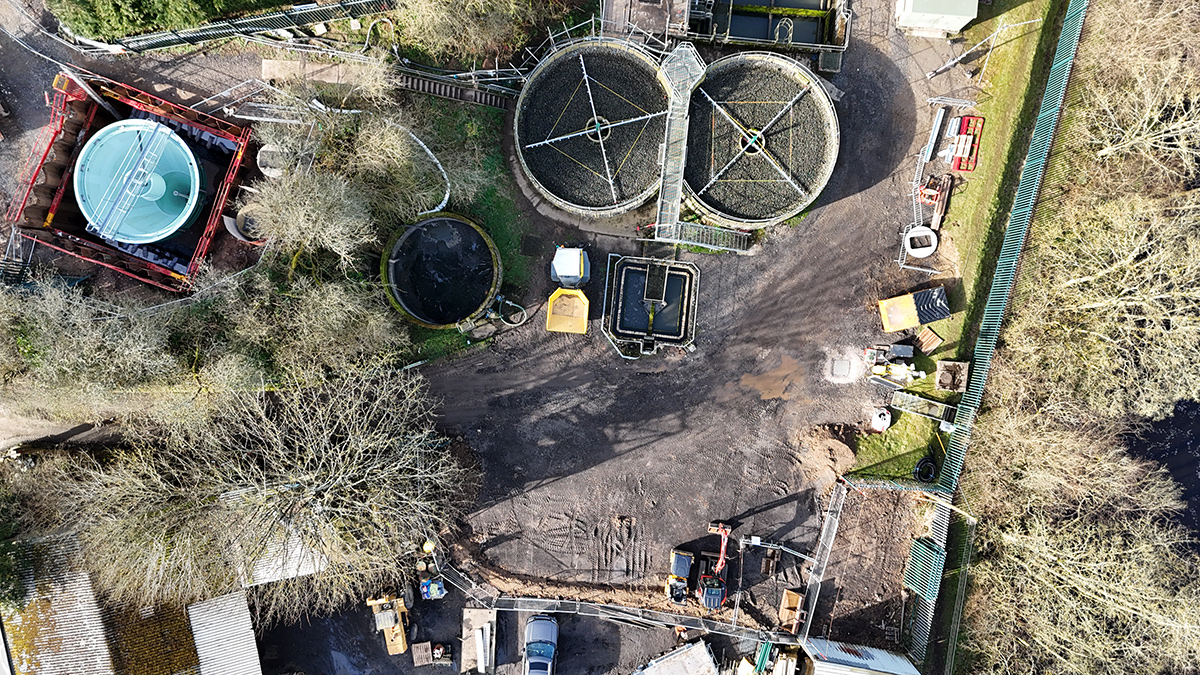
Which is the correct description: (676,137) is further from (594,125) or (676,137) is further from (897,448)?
(897,448)

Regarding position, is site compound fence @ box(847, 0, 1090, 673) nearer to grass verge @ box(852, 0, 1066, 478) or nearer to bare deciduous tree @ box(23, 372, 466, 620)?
grass verge @ box(852, 0, 1066, 478)

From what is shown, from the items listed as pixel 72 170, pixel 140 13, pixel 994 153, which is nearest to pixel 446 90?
pixel 140 13

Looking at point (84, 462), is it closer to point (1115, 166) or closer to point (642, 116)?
point (642, 116)

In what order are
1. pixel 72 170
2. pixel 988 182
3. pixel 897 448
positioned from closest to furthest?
pixel 72 170 < pixel 988 182 < pixel 897 448

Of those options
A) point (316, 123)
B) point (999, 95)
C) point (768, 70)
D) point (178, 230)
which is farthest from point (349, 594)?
point (999, 95)

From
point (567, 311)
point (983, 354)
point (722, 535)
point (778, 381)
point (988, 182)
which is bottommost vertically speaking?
point (722, 535)

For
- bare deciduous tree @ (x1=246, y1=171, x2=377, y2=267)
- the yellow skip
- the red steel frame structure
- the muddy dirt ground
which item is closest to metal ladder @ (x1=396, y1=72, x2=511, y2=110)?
the muddy dirt ground

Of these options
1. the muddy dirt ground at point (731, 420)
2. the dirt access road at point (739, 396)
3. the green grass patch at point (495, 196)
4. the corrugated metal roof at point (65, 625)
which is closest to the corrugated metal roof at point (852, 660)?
the muddy dirt ground at point (731, 420)
